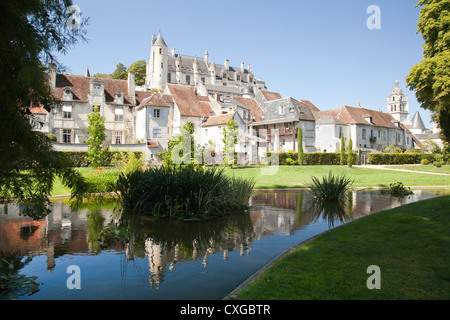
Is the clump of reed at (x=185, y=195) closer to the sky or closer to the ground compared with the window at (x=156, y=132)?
closer to the ground

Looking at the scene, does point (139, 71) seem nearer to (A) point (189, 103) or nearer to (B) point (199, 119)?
(A) point (189, 103)

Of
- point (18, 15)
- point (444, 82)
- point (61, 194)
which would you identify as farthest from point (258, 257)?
point (61, 194)

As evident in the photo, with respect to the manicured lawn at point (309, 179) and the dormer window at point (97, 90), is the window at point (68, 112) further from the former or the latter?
the manicured lawn at point (309, 179)

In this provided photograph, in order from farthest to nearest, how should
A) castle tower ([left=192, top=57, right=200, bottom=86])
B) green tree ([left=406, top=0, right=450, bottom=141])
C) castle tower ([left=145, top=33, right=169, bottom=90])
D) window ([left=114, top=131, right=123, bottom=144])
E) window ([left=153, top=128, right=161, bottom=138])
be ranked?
castle tower ([left=192, top=57, right=200, bottom=86])
castle tower ([left=145, top=33, right=169, bottom=90])
window ([left=114, top=131, right=123, bottom=144])
window ([left=153, top=128, right=161, bottom=138])
green tree ([left=406, top=0, right=450, bottom=141])

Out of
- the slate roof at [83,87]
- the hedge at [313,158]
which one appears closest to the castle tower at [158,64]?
the slate roof at [83,87]

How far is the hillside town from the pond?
62.7 ft

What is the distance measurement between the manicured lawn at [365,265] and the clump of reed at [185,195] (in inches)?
152

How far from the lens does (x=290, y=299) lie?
12.9 feet

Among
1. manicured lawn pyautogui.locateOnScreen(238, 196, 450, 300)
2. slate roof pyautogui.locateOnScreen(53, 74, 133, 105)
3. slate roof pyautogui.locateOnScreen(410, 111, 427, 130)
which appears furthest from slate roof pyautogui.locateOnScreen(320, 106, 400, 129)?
slate roof pyautogui.locateOnScreen(410, 111, 427, 130)

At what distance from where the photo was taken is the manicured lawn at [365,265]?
13.3ft

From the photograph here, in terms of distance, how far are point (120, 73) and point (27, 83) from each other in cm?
8397

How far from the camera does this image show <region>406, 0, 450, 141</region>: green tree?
38.0 feet

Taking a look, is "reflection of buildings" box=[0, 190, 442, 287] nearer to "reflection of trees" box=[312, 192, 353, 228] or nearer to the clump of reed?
"reflection of trees" box=[312, 192, 353, 228]
